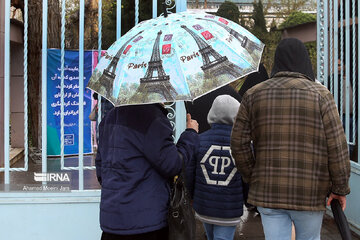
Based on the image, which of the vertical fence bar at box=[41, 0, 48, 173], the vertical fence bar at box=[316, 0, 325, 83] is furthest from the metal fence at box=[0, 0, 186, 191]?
the vertical fence bar at box=[316, 0, 325, 83]

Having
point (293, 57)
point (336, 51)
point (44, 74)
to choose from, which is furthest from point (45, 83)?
point (336, 51)

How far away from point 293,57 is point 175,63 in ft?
2.43

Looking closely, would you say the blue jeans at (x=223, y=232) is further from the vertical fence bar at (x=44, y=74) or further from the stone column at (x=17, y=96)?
the stone column at (x=17, y=96)

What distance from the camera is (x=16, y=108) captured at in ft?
35.7

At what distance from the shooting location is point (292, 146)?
8.19 ft

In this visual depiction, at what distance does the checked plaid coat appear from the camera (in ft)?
8.04

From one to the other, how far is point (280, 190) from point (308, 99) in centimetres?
55

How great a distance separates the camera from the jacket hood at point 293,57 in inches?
102

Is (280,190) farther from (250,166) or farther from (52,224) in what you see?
(52,224)

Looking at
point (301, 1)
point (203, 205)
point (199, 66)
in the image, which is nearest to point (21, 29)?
point (203, 205)

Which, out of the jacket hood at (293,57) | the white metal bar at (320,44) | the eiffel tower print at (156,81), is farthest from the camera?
the white metal bar at (320,44)

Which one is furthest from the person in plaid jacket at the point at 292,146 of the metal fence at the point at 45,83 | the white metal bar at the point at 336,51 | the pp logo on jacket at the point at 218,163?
the white metal bar at the point at 336,51

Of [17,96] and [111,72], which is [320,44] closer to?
[111,72]

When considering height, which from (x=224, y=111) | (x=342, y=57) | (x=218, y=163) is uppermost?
(x=342, y=57)
